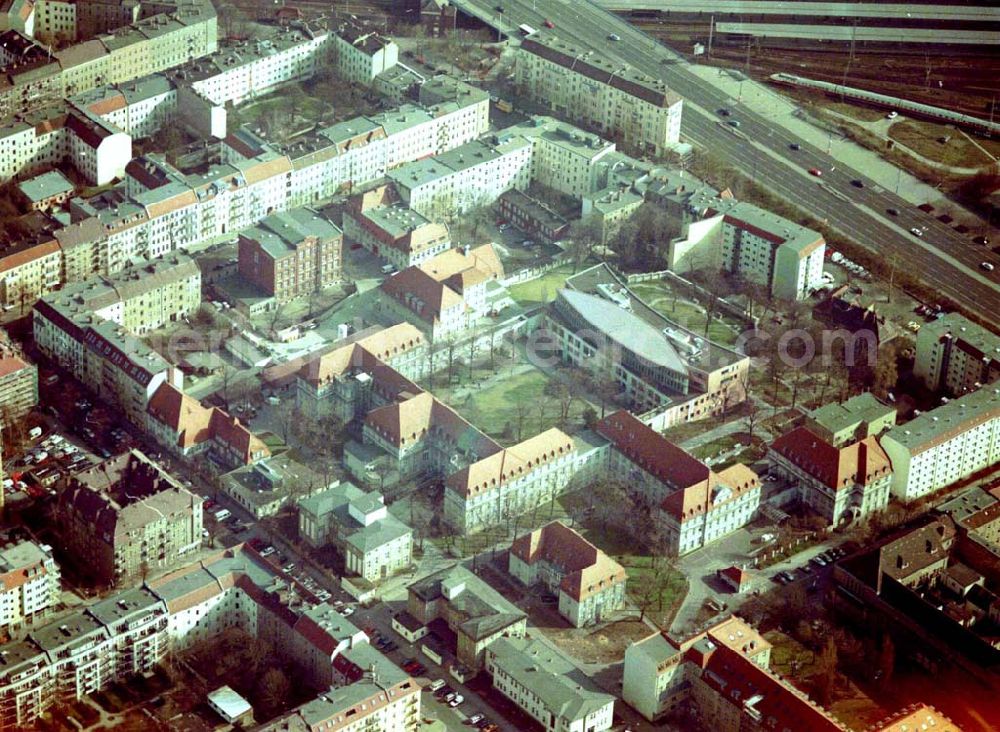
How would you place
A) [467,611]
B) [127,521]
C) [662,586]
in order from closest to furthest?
[467,611] < [127,521] < [662,586]

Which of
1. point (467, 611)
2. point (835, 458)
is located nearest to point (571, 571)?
point (467, 611)

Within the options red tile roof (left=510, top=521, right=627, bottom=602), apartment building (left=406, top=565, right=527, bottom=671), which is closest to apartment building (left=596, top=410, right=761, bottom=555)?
red tile roof (left=510, top=521, right=627, bottom=602)

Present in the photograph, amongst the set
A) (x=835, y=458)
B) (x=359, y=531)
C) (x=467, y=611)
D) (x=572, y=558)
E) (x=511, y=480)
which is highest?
(x=835, y=458)

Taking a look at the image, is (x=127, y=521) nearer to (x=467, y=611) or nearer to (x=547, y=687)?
(x=467, y=611)

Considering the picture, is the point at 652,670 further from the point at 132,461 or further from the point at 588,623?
the point at 132,461

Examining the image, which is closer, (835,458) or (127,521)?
(127,521)

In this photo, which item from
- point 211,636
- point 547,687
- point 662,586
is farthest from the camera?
point 662,586

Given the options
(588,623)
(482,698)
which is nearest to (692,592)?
(588,623)
